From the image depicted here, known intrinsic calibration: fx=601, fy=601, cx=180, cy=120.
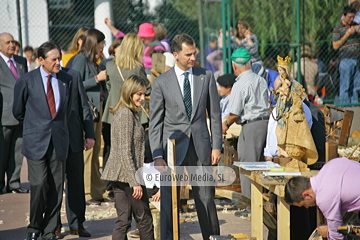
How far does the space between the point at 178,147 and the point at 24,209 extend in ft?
10.6

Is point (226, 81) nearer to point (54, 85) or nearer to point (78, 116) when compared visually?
point (78, 116)

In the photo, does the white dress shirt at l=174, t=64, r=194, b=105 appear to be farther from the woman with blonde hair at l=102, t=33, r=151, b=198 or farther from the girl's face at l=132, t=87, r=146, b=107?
the woman with blonde hair at l=102, t=33, r=151, b=198

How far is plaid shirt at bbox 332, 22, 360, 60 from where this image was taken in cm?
1156

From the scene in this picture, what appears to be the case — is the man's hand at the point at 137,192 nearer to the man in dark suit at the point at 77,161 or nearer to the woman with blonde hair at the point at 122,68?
the man in dark suit at the point at 77,161

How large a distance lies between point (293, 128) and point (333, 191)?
1.19 metres

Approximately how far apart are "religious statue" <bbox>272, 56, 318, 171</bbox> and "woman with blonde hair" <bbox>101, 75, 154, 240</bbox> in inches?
50.9

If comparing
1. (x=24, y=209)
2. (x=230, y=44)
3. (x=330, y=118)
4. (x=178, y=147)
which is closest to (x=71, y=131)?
(x=178, y=147)

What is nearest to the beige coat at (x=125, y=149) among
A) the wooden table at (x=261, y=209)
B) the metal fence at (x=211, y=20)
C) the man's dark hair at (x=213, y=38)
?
the wooden table at (x=261, y=209)

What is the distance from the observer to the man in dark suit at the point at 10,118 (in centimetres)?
868

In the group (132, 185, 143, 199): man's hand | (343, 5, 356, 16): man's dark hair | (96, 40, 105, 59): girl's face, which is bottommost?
(132, 185, 143, 199): man's hand

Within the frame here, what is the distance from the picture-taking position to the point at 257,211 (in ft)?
17.9

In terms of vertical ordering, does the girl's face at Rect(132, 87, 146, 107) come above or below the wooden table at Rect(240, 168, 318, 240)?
above

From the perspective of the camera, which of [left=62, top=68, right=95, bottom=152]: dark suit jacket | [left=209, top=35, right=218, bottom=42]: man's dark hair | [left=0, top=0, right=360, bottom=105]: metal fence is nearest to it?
[left=62, top=68, right=95, bottom=152]: dark suit jacket

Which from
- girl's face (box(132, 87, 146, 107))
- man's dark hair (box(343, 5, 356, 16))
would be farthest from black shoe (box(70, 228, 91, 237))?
man's dark hair (box(343, 5, 356, 16))
